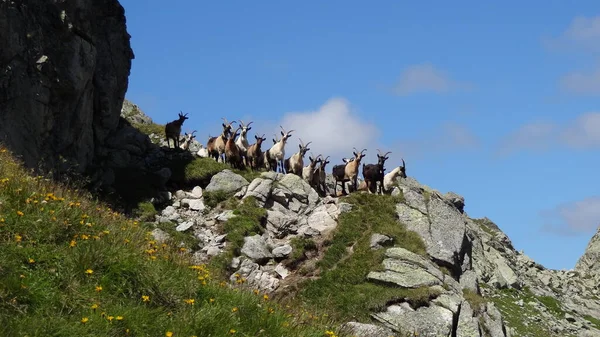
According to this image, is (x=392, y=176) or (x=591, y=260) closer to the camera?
(x=392, y=176)

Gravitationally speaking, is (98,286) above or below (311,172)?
below

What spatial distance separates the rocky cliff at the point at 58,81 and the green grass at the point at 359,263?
932 centimetres

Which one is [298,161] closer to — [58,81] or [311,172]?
[311,172]

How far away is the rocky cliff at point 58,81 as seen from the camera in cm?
2530

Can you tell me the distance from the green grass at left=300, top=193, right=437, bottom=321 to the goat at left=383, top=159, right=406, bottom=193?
235cm

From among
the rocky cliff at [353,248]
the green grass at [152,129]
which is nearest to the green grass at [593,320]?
the rocky cliff at [353,248]

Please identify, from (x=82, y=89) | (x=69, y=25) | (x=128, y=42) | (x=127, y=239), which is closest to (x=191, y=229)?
(x=82, y=89)

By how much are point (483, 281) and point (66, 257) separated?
3339 centimetres

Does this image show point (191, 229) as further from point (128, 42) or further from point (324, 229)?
point (128, 42)

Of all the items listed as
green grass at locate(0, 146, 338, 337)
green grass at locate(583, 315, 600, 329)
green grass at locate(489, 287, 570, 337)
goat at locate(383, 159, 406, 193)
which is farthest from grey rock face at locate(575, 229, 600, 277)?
green grass at locate(0, 146, 338, 337)

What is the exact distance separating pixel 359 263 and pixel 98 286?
709 inches

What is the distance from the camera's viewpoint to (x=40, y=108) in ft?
87.8

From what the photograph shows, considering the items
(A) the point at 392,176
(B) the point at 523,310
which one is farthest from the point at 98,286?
(B) the point at 523,310

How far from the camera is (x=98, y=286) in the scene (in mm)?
9617
